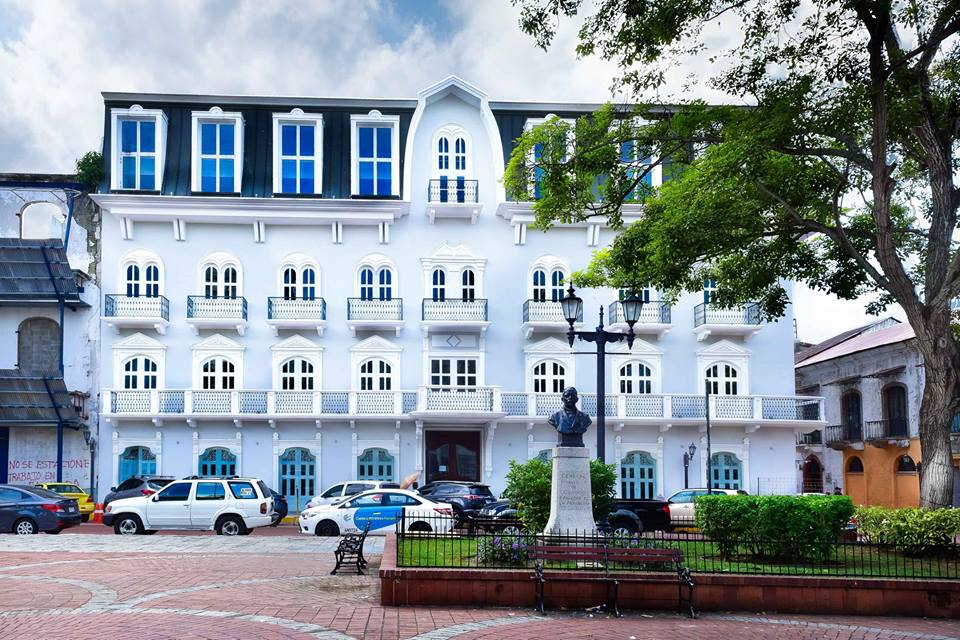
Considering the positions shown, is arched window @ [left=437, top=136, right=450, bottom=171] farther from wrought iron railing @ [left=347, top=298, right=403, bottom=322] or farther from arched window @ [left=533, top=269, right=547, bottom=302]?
wrought iron railing @ [left=347, top=298, right=403, bottom=322]

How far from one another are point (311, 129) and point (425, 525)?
18084 millimetres

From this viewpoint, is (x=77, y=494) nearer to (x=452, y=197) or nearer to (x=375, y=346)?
(x=375, y=346)

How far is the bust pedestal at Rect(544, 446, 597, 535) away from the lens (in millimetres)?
14141

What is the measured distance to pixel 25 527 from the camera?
23.9m

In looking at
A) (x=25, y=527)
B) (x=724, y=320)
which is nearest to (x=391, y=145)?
(x=724, y=320)

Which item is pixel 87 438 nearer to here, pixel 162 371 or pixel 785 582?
pixel 162 371

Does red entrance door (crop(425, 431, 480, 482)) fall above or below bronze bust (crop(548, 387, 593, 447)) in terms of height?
below

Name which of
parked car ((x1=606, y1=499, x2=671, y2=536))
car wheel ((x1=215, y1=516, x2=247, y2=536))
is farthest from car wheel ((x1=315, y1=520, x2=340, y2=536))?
parked car ((x1=606, y1=499, x2=671, y2=536))

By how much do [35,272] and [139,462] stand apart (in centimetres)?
734

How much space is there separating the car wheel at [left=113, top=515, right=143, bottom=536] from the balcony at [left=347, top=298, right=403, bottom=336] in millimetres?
11923

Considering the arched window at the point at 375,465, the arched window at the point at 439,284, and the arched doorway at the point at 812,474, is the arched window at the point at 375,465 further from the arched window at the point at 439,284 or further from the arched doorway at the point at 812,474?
the arched doorway at the point at 812,474

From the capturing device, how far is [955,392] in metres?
15.0

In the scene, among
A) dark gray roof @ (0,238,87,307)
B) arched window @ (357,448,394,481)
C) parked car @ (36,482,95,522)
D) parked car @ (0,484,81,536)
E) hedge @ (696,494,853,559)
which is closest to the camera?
hedge @ (696,494,853,559)

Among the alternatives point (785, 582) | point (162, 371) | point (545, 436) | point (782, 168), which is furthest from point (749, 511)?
point (162, 371)
